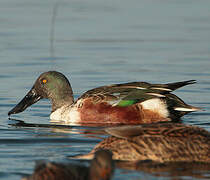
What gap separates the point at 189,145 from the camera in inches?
300

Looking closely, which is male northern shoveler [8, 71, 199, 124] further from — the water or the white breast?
the water

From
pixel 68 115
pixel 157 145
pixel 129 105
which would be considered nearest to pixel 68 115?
pixel 68 115

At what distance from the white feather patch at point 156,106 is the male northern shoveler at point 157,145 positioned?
10.5 ft

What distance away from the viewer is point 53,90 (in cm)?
1187

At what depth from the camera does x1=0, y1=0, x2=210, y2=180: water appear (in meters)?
8.84

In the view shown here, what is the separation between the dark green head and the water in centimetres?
26

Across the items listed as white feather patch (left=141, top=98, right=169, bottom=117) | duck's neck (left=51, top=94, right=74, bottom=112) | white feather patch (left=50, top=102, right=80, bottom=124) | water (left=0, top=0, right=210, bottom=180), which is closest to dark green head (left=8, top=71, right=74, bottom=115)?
duck's neck (left=51, top=94, right=74, bottom=112)

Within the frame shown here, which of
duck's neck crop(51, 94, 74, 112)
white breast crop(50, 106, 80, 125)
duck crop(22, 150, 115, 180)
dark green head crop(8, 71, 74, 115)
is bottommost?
duck crop(22, 150, 115, 180)

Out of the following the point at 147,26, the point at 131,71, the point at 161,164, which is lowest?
the point at 161,164

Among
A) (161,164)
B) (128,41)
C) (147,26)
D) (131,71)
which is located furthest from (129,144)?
(147,26)

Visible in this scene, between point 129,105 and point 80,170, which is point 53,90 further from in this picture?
point 80,170

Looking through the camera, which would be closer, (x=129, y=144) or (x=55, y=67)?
(x=129, y=144)

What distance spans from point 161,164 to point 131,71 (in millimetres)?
6822

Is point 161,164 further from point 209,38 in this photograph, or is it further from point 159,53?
point 209,38
